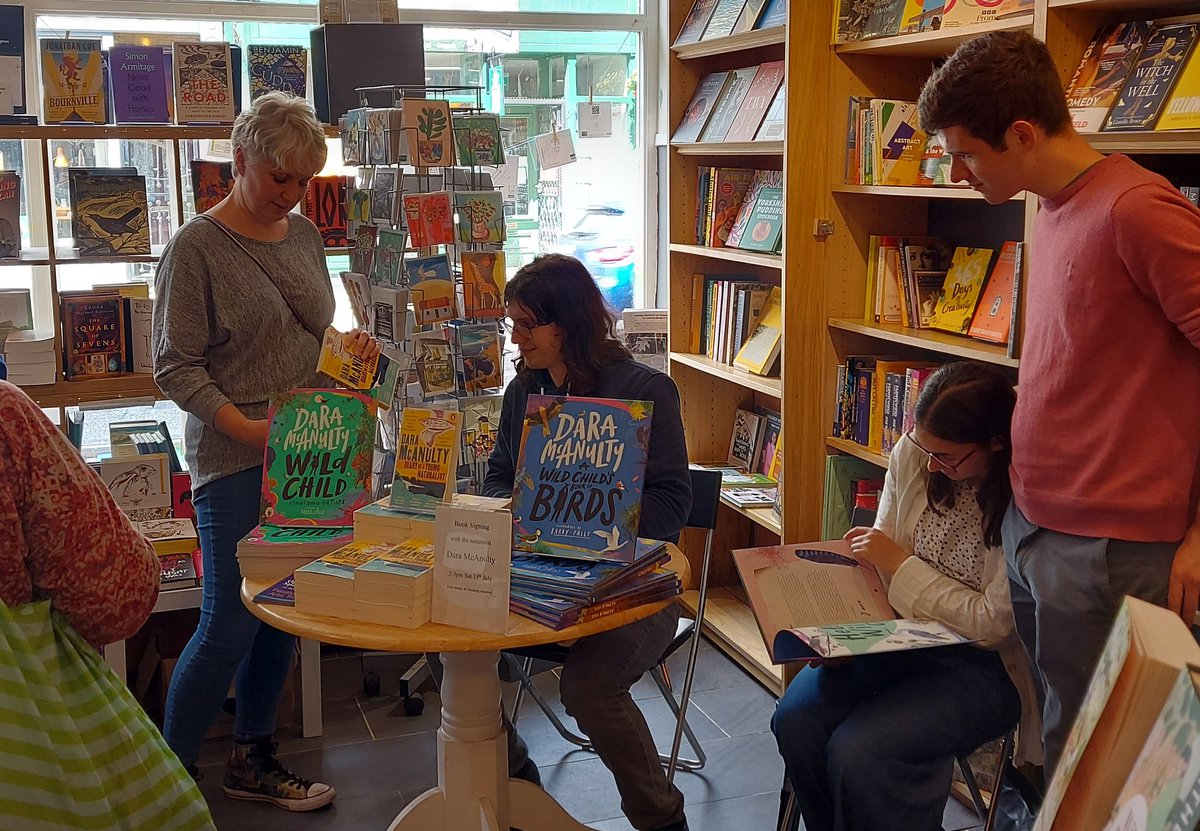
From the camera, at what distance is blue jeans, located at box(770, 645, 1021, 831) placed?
2029 mm

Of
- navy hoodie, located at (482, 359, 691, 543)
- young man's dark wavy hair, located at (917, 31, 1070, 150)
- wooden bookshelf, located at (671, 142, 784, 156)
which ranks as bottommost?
navy hoodie, located at (482, 359, 691, 543)

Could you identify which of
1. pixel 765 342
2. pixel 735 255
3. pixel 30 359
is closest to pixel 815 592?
pixel 765 342

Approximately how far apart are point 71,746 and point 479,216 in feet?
6.87

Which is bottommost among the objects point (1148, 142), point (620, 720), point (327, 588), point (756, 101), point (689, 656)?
point (689, 656)

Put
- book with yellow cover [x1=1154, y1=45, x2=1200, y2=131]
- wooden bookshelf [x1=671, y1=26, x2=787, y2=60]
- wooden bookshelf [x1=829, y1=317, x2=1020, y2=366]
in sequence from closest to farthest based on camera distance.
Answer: book with yellow cover [x1=1154, y1=45, x2=1200, y2=131]
wooden bookshelf [x1=829, y1=317, x2=1020, y2=366]
wooden bookshelf [x1=671, y1=26, x2=787, y2=60]

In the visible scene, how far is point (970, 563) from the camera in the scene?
2.19 m

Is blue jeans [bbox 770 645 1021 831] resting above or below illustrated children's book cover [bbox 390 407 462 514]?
below

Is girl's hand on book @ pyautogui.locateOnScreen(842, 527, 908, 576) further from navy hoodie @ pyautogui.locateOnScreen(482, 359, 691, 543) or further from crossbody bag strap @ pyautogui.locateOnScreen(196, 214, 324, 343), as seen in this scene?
crossbody bag strap @ pyautogui.locateOnScreen(196, 214, 324, 343)

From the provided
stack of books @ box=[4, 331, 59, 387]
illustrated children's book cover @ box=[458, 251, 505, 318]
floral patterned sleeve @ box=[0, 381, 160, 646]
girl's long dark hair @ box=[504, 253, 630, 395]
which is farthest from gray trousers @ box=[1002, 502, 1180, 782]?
stack of books @ box=[4, 331, 59, 387]

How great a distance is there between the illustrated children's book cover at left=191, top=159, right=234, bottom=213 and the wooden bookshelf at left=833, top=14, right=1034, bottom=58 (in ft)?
5.98

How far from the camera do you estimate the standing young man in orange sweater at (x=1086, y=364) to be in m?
1.75

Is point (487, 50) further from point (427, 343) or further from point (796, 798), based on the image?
point (796, 798)

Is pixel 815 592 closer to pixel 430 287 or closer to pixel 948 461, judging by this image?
pixel 948 461

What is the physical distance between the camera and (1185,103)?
214 cm
